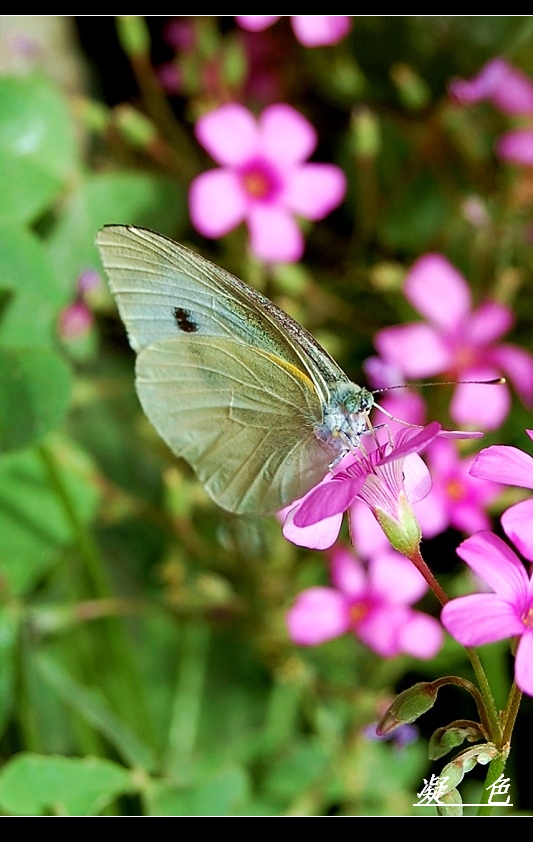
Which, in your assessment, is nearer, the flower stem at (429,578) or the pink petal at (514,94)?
the flower stem at (429,578)

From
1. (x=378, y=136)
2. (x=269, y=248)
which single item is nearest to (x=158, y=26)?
(x=378, y=136)

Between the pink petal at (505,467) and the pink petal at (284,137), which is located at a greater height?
the pink petal at (284,137)

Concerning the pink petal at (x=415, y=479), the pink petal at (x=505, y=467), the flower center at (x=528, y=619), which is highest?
the pink petal at (x=415, y=479)

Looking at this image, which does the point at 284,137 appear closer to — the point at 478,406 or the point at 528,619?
the point at 478,406

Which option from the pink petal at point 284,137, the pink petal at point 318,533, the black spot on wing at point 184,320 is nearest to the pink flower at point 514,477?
the pink petal at point 318,533

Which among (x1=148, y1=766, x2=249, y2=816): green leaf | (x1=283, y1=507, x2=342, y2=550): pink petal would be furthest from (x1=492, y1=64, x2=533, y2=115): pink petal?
(x1=148, y1=766, x2=249, y2=816): green leaf

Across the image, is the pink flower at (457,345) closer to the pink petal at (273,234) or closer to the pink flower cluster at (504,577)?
the pink petal at (273,234)
